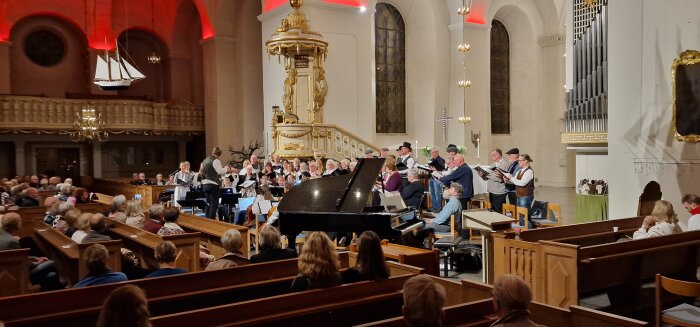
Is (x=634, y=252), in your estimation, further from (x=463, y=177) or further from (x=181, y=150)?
(x=181, y=150)

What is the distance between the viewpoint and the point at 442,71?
2053 centimetres

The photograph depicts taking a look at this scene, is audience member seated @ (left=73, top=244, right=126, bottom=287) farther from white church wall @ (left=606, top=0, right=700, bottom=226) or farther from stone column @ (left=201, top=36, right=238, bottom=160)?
stone column @ (left=201, top=36, right=238, bottom=160)

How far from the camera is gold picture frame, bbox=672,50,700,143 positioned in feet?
26.2

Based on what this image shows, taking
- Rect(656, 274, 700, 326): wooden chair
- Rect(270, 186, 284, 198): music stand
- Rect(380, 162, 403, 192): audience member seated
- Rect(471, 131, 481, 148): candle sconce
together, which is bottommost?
Rect(656, 274, 700, 326): wooden chair

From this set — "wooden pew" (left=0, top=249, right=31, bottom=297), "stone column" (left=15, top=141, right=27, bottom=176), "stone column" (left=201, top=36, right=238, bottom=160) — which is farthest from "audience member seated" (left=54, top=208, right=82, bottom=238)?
"stone column" (left=15, top=141, right=27, bottom=176)

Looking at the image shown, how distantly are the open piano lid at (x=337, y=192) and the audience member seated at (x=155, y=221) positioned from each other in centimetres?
142

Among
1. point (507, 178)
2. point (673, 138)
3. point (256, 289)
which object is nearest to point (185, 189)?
point (507, 178)

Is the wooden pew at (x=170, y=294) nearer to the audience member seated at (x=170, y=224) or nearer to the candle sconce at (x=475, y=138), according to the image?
the audience member seated at (x=170, y=224)

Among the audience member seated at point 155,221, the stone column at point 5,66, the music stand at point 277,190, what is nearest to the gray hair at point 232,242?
the audience member seated at point 155,221

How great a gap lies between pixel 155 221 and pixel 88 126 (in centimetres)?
1308

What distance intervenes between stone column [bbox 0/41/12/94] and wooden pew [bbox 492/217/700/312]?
19.4 metres

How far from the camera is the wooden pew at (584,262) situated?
5410 millimetres

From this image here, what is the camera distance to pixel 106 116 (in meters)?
19.6

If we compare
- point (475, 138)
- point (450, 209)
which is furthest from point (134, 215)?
point (475, 138)
